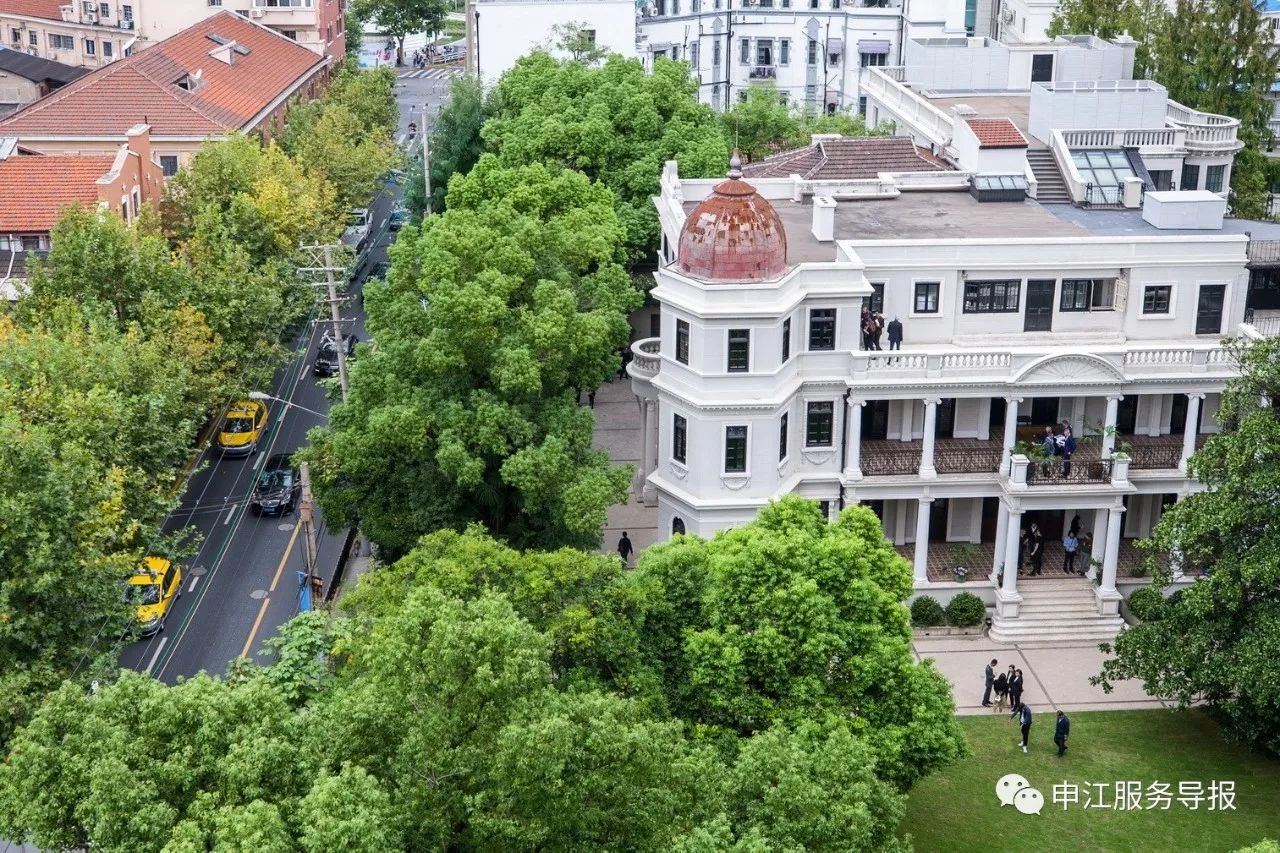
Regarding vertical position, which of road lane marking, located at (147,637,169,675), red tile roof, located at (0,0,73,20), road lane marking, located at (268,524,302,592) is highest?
red tile roof, located at (0,0,73,20)

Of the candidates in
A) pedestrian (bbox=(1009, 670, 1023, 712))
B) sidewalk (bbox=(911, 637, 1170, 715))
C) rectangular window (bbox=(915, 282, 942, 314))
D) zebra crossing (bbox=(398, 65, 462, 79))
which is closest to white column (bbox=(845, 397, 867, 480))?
rectangular window (bbox=(915, 282, 942, 314))

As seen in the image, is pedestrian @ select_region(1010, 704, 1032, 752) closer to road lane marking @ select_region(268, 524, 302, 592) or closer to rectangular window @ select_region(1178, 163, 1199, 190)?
road lane marking @ select_region(268, 524, 302, 592)

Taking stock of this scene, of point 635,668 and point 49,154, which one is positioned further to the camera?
point 49,154

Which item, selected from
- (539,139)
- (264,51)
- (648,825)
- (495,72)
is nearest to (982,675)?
(648,825)

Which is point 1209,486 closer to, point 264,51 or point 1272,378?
point 1272,378

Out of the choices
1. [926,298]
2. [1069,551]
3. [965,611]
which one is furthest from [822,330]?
[1069,551]
